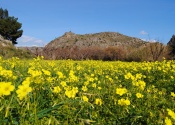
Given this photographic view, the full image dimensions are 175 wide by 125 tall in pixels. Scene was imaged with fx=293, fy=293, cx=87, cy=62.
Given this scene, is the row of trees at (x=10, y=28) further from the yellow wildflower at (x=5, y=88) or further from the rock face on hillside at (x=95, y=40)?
the yellow wildflower at (x=5, y=88)

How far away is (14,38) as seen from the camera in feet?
190

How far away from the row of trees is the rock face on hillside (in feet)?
21.8

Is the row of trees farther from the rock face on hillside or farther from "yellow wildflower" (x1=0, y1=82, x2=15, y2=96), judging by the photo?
"yellow wildflower" (x1=0, y1=82, x2=15, y2=96)

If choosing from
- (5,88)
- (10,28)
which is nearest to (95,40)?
(10,28)

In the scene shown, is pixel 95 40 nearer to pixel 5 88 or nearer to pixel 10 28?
pixel 10 28

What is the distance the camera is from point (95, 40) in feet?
208

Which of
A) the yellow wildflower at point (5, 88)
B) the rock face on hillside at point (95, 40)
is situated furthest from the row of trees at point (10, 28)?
the yellow wildflower at point (5, 88)

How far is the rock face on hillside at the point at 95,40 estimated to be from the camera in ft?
201

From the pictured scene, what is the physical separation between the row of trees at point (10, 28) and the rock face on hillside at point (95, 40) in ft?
21.8

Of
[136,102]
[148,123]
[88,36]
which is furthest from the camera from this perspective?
[88,36]

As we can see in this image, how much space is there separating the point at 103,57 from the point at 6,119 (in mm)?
25126

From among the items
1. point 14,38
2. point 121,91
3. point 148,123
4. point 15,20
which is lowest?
point 148,123

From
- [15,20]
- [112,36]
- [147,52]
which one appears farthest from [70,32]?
[147,52]

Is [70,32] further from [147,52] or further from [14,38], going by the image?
[147,52]
